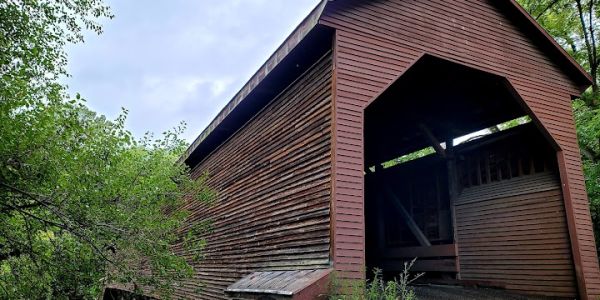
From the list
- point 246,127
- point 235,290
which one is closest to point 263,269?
point 235,290

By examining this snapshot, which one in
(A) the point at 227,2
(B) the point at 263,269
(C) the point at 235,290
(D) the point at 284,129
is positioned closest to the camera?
(C) the point at 235,290

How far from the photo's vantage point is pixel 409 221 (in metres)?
11.6

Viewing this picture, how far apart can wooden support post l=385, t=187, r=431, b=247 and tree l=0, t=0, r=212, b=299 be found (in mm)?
5060

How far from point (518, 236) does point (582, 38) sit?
1004 cm

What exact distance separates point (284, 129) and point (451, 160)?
438 cm

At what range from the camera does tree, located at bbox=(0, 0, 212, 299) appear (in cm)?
542

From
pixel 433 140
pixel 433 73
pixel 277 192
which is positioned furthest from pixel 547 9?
pixel 277 192

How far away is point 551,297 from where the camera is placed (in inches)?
324

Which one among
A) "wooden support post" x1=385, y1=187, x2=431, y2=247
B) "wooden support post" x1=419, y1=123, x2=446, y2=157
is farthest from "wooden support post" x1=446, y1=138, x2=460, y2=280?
"wooden support post" x1=385, y1=187, x2=431, y2=247

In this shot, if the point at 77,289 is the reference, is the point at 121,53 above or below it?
above

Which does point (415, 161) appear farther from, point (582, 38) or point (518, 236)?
point (582, 38)

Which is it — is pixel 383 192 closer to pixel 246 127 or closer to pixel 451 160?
pixel 451 160

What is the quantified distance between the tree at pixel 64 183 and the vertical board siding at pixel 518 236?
18.4 feet

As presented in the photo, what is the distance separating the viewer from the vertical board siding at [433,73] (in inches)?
252
